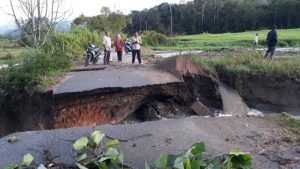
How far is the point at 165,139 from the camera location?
22.0 ft

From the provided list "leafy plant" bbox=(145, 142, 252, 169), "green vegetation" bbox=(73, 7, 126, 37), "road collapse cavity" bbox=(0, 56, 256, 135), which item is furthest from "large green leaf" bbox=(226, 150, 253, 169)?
"green vegetation" bbox=(73, 7, 126, 37)

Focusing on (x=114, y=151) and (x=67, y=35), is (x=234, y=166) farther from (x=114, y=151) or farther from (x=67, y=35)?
(x=67, y=35)

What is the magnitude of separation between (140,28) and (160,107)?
56.7 metres

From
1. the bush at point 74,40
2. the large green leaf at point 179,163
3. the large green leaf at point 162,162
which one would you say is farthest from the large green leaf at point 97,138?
the bush at point 74,40

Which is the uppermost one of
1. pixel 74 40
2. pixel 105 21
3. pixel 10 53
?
pixel 105 21

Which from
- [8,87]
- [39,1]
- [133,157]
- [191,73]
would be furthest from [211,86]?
[39,1]

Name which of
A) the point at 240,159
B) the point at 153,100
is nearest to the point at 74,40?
the point at 153,100

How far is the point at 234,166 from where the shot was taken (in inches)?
217

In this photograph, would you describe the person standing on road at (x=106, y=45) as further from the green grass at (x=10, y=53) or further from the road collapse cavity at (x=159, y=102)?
the road collapse cavity at (x=159, y=102)

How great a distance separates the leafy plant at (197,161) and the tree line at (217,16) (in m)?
50.7

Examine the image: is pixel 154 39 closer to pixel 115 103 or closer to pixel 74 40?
pixel 74 40

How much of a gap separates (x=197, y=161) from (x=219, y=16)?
64.4m

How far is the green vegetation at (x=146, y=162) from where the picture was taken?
17.1 ft

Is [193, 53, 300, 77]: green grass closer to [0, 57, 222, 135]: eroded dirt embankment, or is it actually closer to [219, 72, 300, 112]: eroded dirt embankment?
[219, 72, 300, 112]: eroded dirt embankment
